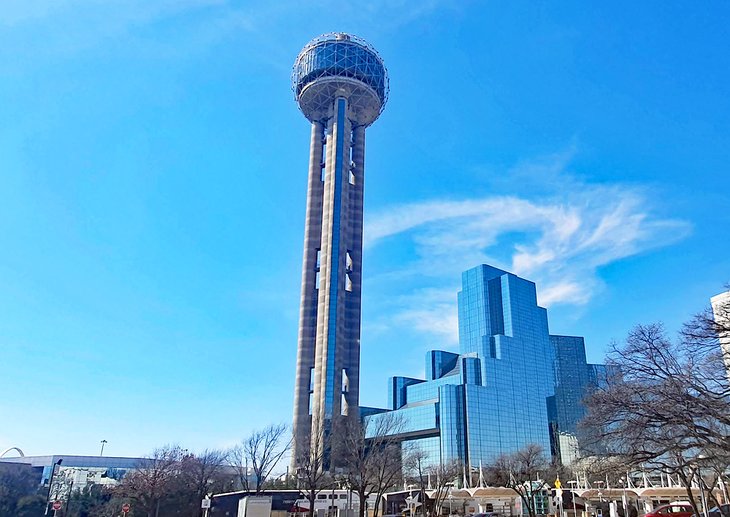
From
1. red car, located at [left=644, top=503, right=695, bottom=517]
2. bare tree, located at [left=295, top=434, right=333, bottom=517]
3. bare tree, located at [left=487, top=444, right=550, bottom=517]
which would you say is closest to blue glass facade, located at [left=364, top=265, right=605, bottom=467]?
bare tree, located at [left=487, top=444, right=550, bottom=517]

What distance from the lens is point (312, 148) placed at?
5694 inches

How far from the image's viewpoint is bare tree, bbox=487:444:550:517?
6600 centimetres

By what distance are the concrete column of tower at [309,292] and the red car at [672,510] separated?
73.8m

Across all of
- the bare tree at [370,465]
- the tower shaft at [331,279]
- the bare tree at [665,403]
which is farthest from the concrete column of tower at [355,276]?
the bare tree at [665,403]

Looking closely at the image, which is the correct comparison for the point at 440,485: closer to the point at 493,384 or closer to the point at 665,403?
the point at 665,403

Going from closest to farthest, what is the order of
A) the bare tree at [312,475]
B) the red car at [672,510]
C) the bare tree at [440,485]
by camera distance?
the red car at [672,510] → the bare tree at [312,475] → the bare tree at [440,485]

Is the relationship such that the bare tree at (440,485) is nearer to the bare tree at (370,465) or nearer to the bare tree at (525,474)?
the bare tree at (370,465)

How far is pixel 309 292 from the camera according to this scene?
13038 centimetres

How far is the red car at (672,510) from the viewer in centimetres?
4106

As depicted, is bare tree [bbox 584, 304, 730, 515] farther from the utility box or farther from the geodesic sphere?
the geodesic sphere

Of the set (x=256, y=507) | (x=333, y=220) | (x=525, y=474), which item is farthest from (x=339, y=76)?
(x=256, y=507)

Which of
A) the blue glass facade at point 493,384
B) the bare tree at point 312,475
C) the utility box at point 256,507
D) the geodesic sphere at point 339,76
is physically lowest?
the utility box at point 256,507

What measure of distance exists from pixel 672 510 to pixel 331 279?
88688 mm

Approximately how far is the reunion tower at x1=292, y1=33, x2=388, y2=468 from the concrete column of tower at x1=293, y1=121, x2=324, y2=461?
0.73ft
